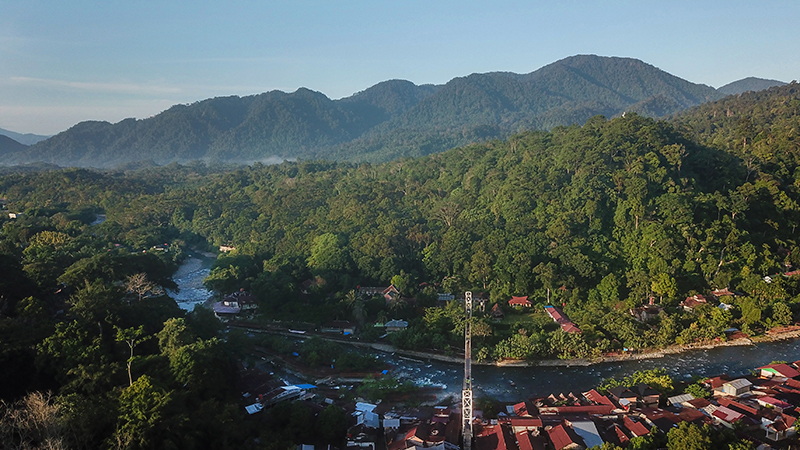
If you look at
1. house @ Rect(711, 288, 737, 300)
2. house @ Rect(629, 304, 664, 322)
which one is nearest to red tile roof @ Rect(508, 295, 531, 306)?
house @ Rect(629, 304, 664, 322)

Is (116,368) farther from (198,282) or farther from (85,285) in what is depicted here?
(198,282)

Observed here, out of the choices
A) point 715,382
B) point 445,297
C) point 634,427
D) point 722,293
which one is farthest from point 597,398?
point 722,293

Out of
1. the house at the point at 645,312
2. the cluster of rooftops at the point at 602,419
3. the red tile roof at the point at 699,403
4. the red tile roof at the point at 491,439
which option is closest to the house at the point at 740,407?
the cluster of rooftops at the point at 602,419

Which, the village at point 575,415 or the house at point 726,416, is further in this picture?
the house at point 726,416

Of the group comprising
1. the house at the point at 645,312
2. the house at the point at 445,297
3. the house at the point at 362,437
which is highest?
the house at the point at 645,312

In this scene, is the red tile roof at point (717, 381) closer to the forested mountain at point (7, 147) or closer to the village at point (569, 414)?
the village at point (569, 414)

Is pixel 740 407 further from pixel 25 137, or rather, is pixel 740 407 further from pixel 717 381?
pixel 25 137
